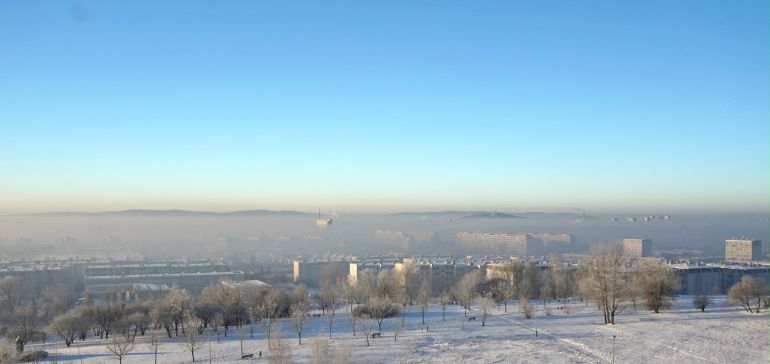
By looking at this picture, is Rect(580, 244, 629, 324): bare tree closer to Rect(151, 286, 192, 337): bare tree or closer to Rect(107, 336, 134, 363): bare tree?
Rect(151, 286, 192, 337): bare tree

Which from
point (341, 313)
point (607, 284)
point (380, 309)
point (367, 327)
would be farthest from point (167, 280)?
point (607, 284)

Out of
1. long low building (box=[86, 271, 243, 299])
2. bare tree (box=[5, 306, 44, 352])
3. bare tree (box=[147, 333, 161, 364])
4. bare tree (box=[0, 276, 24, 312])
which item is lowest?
long low building (box=[86, 271, 243, 299])

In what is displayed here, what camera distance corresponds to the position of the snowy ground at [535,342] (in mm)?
25156

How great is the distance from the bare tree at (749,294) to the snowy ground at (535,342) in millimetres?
1216

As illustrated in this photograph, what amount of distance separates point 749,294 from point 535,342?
54.7ft

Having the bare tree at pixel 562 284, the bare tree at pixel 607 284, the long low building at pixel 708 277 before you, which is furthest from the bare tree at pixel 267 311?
the long low building at pixel 708 277

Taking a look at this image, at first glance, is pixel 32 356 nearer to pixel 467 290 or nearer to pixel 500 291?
pixel 467 290

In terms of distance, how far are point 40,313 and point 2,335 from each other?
8414 mm

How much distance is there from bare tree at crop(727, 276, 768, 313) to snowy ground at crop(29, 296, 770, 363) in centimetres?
122

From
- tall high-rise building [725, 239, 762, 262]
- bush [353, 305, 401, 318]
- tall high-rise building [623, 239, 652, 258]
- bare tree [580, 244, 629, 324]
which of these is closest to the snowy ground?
bare tree [580, 244, 629, 324]

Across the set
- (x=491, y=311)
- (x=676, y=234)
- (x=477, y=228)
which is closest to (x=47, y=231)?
(x=477, y=228)

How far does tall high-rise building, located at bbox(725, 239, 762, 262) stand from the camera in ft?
326

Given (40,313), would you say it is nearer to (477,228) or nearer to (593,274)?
(593,274)

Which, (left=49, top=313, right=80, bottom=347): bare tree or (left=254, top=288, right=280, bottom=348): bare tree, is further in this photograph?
(left=254, top=288, right=280, bottom=348): bare tree
